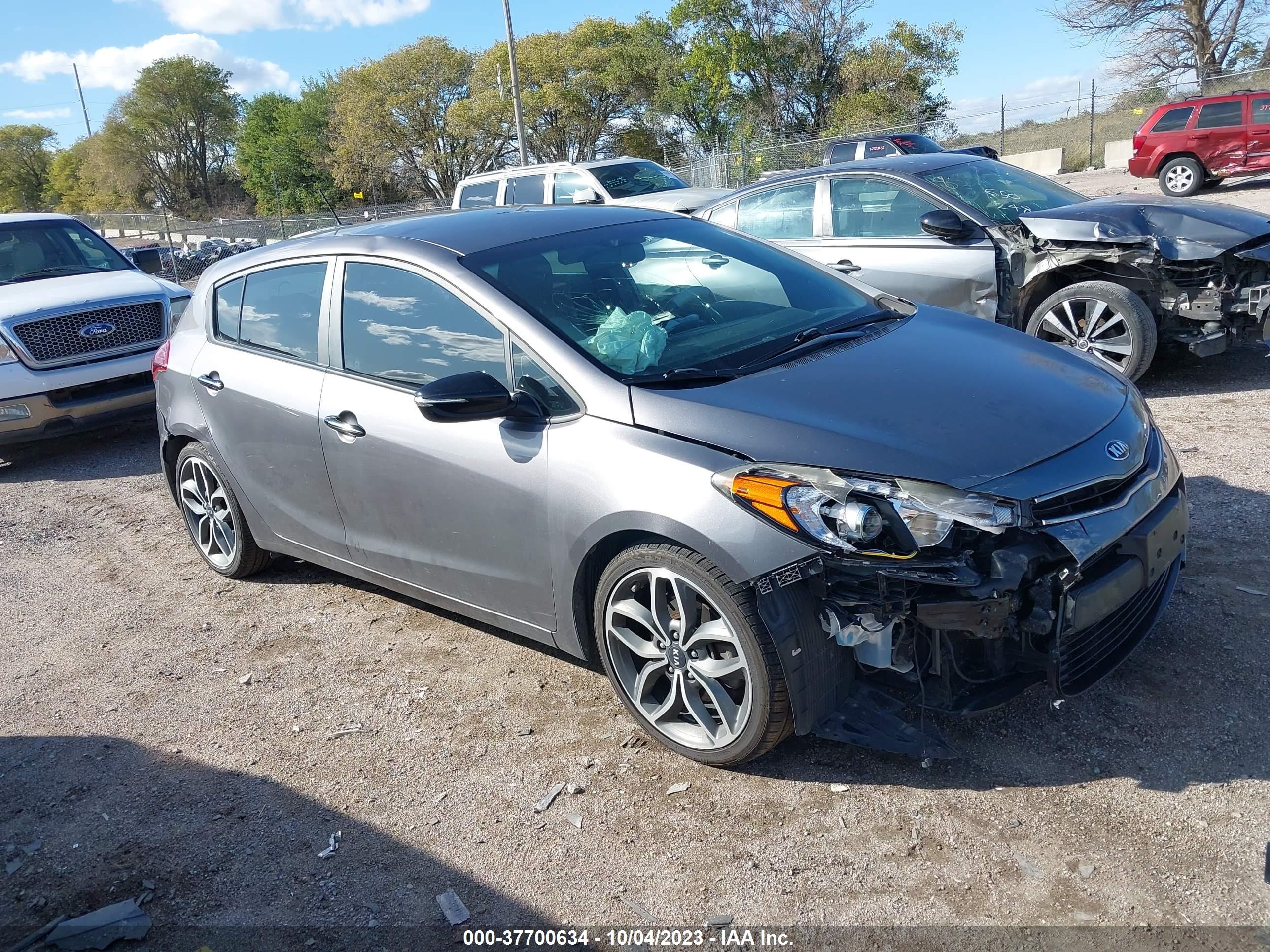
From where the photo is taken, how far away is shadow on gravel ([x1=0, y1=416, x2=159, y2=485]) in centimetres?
796

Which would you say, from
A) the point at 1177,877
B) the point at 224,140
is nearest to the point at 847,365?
the point at 1177,877

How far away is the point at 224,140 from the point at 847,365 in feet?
296

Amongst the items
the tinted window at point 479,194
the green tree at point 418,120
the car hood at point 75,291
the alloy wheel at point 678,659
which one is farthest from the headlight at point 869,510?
the green tree at point 418,120

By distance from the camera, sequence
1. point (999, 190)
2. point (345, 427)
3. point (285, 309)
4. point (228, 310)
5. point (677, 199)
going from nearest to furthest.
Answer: point (345, 427), point (285, 309), point (228, 310), point (999, 190), point (677, 199)

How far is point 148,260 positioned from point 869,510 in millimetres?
8963

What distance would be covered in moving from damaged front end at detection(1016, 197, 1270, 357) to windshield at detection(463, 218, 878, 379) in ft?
9.68

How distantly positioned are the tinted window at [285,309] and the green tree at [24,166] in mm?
105014

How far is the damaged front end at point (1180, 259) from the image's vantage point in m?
6.24

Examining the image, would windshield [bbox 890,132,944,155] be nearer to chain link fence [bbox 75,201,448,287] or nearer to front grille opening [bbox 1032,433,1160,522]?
chain link fence [bbox 75,201,448,287]

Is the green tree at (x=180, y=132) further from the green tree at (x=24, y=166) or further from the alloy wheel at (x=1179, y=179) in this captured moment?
the alloy wheel at (x=1179, y=179)

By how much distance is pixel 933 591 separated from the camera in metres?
2.78

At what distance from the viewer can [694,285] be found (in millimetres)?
4020

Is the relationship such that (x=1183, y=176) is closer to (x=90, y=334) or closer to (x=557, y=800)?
(x=90, y=334)

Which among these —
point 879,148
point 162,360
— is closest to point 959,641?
point 162,360
